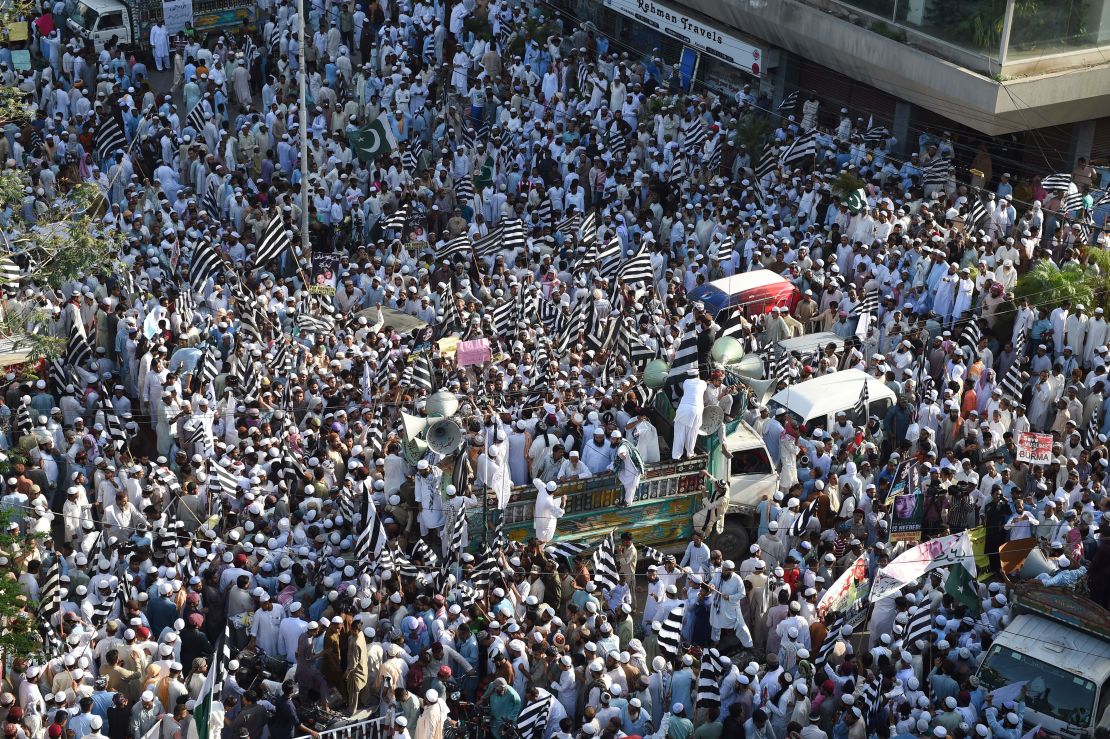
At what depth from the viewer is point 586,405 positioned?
53.4ft

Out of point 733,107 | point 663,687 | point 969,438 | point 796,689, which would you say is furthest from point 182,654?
point 733,107

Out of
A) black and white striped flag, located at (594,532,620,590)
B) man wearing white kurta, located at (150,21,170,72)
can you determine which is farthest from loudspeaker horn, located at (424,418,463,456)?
man wearing white kurta, located at (150,21,170,72)

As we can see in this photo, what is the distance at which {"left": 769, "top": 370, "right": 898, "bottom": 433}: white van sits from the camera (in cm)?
1622

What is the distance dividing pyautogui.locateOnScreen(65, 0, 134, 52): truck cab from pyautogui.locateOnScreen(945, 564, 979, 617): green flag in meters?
18.1

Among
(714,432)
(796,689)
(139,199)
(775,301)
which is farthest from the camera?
(139,199)

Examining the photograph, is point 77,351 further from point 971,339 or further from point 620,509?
point 971,339

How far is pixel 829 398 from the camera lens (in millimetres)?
16328

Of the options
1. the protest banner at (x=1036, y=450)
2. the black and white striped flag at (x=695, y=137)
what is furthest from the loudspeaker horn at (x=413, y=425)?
the black and white striped flag at (x=695, y=137)

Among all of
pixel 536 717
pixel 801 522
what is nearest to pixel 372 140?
pixel 801 522

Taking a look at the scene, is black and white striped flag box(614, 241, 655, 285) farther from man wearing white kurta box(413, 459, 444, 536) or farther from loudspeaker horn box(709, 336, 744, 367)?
man wearing white kurta box(413, 459, 444, 536)

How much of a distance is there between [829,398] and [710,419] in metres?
1.81

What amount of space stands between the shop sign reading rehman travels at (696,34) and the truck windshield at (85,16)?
8924 mm

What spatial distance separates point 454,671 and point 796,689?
286cm

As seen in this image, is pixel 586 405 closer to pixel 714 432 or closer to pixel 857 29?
pixel 714 432
